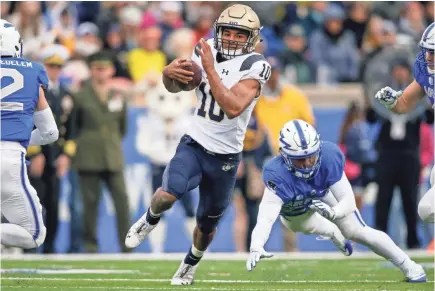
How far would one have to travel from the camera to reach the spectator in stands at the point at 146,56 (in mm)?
13719

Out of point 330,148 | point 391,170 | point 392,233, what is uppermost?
point 330,148

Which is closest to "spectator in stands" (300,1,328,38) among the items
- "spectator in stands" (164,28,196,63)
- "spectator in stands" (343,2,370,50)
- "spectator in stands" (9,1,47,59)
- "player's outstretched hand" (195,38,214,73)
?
"spectator in stands" (343,2,370,50)

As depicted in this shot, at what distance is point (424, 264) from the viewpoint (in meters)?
10.4

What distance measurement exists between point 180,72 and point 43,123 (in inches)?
38.4

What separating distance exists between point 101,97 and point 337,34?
393 cm

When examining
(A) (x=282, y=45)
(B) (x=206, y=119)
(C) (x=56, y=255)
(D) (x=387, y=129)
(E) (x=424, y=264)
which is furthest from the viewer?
(A) (x=282, y=45)

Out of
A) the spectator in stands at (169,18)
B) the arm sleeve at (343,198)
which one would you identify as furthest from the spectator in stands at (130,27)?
the arm sleeve at (343,198)

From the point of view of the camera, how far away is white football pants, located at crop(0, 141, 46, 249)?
301 inches

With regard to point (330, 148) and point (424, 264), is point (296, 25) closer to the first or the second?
point (424, 264)

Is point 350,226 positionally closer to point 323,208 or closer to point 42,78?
point 323,208

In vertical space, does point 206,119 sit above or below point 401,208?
above

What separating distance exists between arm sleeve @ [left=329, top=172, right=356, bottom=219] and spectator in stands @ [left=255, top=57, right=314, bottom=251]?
4165 millimetres

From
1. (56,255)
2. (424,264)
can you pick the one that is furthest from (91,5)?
(424,264)

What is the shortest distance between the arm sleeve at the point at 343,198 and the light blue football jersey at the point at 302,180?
4cm
